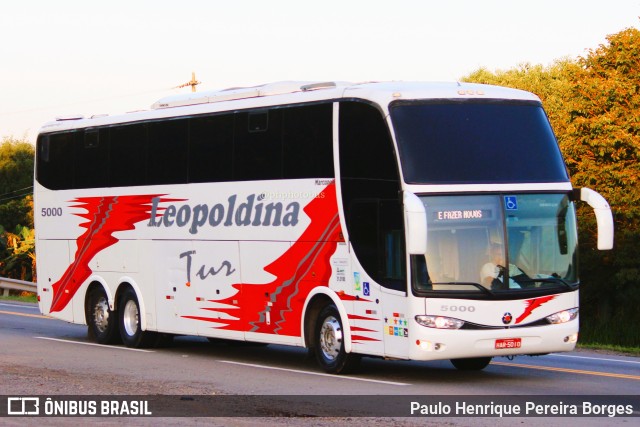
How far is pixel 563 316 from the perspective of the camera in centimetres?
1576

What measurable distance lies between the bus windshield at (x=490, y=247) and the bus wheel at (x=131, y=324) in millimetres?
7405

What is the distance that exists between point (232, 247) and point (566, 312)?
5376mm

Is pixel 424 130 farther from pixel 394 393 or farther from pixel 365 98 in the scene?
pixel 394 393

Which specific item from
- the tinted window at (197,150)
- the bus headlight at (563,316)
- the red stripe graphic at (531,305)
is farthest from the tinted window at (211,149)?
the bus headlight at (563,316)

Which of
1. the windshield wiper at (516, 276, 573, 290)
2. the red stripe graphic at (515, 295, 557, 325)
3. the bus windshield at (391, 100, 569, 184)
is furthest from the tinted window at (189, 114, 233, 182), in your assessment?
the red stripe graphic at (515, 295, 557, 325)

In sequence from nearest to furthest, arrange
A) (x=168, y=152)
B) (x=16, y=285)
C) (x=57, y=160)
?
(x=168, y=152), (x=57, y=160), (x=16, y=285)

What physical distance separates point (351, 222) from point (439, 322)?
197cm

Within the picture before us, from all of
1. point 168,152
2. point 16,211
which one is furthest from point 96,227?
point 16,211

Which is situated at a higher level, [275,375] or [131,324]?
[131,324]

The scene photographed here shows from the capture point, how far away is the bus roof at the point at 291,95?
16.1m

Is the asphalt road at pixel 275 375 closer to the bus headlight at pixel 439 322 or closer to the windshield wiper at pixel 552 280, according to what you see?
the bus headlight at pixel 439 322

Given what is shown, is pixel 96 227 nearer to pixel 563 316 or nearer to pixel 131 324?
pixel 131 324

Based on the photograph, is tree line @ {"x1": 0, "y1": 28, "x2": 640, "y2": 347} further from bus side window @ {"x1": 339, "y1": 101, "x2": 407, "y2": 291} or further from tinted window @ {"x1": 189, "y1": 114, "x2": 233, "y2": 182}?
bus side window @ {"x1": 339, "y1": 101, "x2": 407, "y2": 291}

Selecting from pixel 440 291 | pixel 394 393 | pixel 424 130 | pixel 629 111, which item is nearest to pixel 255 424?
pixel 394 393
